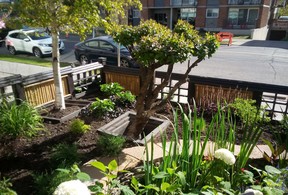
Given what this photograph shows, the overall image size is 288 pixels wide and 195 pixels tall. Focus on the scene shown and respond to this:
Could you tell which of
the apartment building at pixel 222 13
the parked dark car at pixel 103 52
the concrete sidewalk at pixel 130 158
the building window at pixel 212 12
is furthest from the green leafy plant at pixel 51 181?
the building window at pixel 212 12

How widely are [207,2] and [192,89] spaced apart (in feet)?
90.2

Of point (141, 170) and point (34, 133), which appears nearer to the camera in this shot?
point (141, 170)

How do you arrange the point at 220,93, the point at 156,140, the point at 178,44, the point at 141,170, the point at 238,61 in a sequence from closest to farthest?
the point at 141,170 < the point at 178,44 < the point at 156,140 < the point at 220,93 < the point at 238,61

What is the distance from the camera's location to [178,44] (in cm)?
287

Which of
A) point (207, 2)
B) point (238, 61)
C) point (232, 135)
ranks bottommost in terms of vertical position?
point (238, 61)

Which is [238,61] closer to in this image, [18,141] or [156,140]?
[156,140]

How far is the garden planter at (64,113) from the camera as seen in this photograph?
4406mm

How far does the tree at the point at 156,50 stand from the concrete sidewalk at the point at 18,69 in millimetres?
7857

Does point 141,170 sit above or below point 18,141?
above

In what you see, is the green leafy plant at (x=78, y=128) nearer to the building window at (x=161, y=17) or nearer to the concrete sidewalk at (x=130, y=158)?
the concrete sidewalk at (x=130, y=158)

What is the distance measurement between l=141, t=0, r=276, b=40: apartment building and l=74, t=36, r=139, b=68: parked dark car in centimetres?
2025

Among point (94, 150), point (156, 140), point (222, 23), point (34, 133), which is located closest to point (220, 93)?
point (156, 140)

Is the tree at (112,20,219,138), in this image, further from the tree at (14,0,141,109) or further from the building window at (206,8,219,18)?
the building window at (206,8,219,18)

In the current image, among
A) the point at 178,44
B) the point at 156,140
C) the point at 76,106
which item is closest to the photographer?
the point at 178,44
